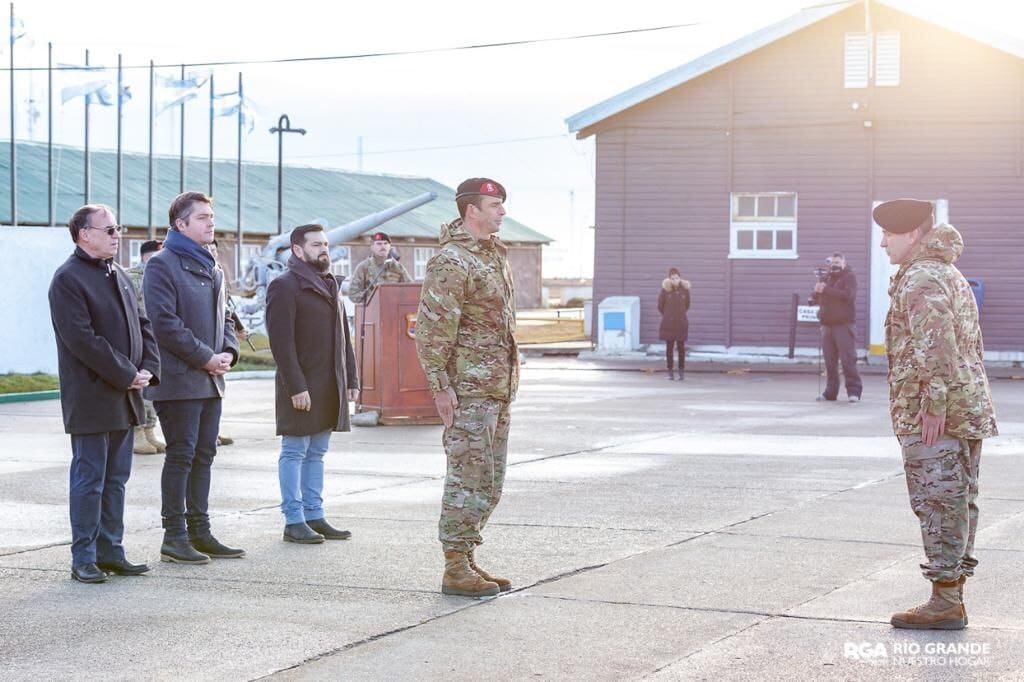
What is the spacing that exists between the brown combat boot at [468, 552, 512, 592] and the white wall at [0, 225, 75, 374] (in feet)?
57.0

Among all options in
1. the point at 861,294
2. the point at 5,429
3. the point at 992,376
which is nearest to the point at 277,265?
the point at 861,294

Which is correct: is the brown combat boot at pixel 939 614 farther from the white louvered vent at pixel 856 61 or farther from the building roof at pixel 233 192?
the building roof at pixel 233 192

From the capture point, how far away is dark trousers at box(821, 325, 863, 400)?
63.1 ft

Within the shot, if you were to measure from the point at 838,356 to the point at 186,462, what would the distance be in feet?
40.9

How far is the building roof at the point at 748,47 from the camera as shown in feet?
90.6

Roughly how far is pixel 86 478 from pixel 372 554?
1.59 metres

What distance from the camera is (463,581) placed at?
734cm

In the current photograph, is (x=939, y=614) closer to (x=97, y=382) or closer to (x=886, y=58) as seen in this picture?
(x=97, y=382)

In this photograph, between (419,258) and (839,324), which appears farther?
(419,258)

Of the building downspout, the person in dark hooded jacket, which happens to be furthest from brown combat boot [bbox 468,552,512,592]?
the building downspout

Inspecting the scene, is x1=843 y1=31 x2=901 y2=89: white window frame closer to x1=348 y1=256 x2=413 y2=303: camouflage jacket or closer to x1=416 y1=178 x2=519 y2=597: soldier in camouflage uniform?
x1=348 y1=256 x2=413 y2=303: camouflage jacket

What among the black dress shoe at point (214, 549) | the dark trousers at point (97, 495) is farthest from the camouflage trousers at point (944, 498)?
the dark trousers at point (97, 495)

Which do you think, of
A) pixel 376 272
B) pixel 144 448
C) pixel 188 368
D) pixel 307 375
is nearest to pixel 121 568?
pixel 188 368

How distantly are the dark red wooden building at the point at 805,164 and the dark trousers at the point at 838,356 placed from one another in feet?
29.6
